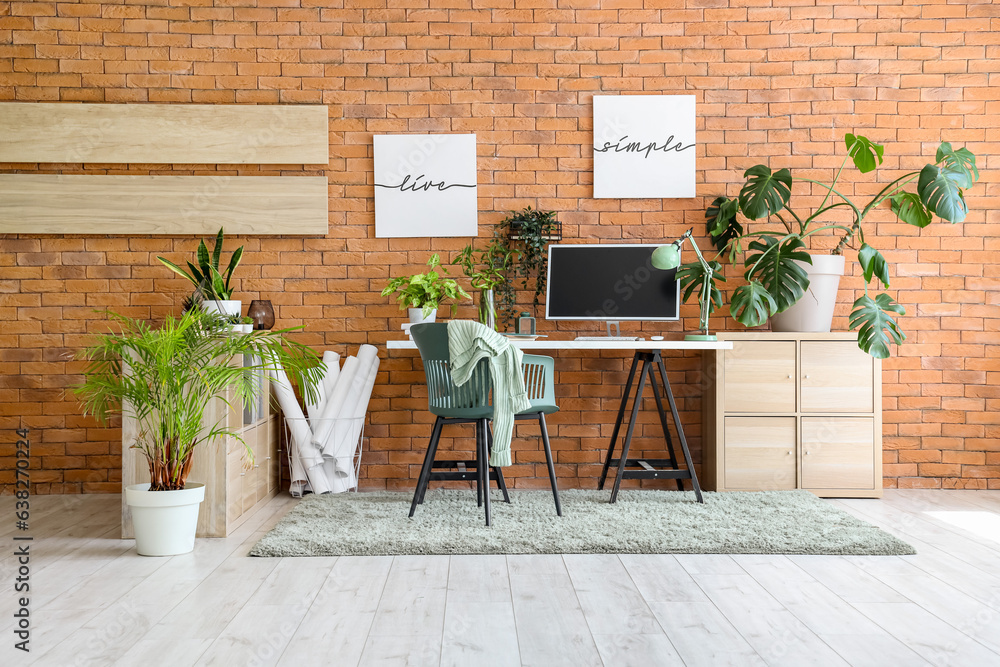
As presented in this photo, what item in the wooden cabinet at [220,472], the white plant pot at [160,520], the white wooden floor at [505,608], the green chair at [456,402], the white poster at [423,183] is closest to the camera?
the white wooden floor at [505,608]

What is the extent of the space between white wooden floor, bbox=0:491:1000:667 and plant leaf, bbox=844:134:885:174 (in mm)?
1807

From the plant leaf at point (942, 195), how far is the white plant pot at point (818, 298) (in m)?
0.46

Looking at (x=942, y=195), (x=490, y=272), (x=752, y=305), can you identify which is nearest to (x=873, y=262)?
(x=942, y=195)

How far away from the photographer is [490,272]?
12.8 feet

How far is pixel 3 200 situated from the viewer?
3.91 m

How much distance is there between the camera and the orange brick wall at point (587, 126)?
3.99 m

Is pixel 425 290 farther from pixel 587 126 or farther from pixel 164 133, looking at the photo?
pixel 164 133

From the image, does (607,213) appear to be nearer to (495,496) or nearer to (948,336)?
(495,496)

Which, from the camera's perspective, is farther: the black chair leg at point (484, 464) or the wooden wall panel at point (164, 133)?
the wooden wall panel at point (164, 133)

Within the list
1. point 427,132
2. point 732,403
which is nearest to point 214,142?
point 427,132

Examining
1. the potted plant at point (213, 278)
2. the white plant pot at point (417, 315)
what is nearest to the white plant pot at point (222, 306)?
the potted plant at point (213, 278)

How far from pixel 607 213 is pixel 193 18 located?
237 centimetres

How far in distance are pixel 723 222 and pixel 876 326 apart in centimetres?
87

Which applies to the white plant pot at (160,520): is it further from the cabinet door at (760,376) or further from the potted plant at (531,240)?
the cabinet door at (760,376)
